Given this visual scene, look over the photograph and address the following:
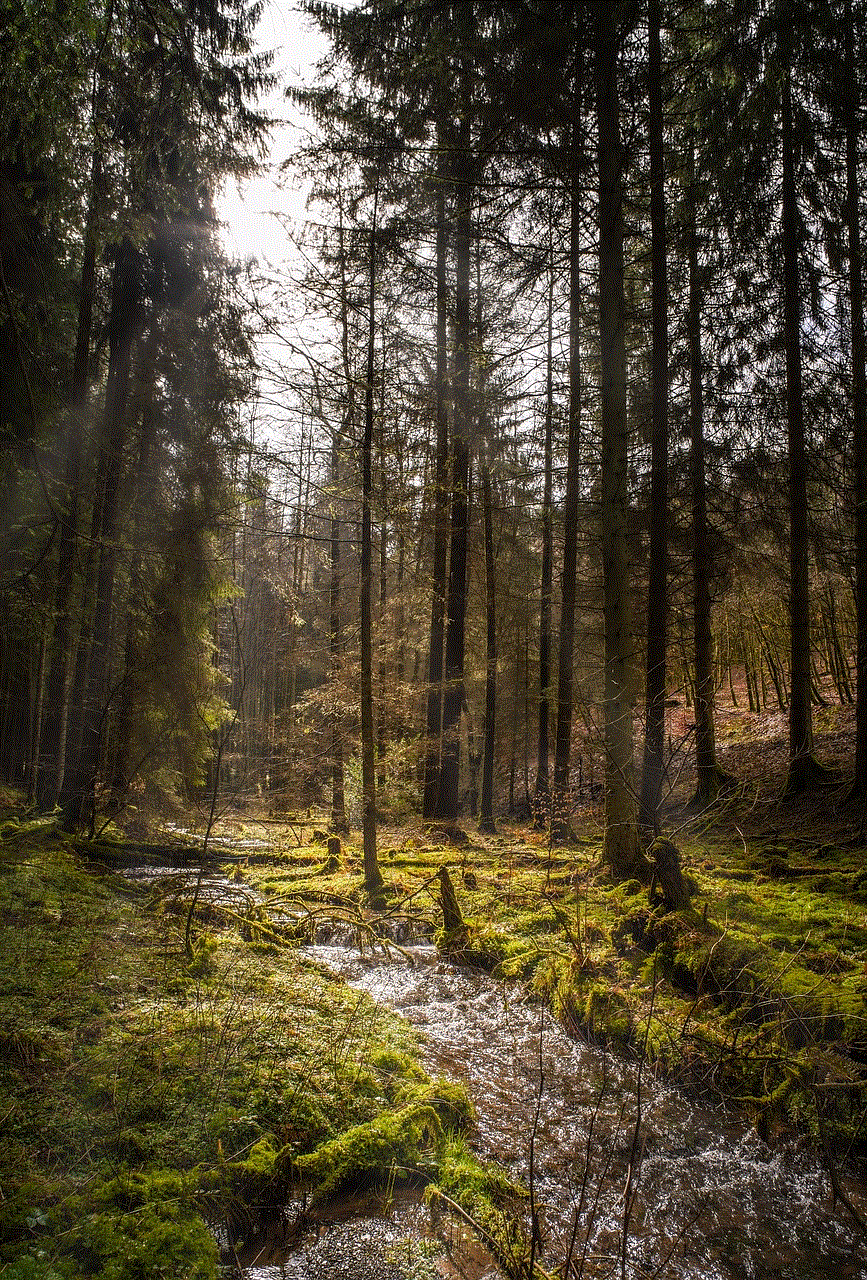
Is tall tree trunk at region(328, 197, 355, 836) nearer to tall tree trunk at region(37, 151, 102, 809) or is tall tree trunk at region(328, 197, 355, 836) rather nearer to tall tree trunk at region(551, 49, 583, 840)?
tall tree trunk at region(37, 151, 102, 809)

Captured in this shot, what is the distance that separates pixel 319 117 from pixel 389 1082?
11162 mm

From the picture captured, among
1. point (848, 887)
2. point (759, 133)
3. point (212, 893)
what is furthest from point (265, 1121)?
point (759, 133)

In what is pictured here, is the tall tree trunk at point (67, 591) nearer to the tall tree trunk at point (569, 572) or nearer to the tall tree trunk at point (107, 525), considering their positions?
the tall tree trunk at point (107, 525)

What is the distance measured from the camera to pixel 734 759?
46.9 ft

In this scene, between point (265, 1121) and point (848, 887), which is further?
point (848, 887)

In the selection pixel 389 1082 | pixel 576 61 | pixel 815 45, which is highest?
pixel 815 45

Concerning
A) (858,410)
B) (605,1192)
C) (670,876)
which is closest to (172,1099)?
(605,1192)

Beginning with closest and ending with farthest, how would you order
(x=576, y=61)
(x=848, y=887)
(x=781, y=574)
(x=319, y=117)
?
(x=576, y=61)
(x=848, y=887)
(x=319, y=117)
(x=781, y=574)

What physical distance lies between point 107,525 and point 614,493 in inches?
314

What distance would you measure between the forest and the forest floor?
28 millimetres

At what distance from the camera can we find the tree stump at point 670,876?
5.45 meters

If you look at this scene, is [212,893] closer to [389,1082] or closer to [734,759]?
[389,1082]

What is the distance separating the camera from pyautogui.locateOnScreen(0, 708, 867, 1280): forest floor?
2471 mm

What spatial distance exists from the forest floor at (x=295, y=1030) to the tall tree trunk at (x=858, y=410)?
194 centimetres
